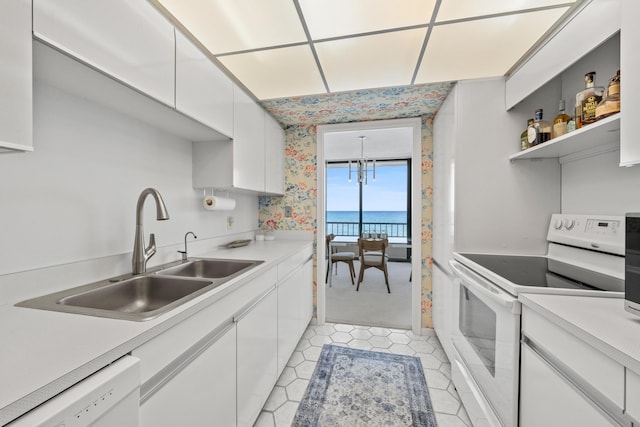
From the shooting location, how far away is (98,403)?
0.52m

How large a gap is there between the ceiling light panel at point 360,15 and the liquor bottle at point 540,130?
0.87m

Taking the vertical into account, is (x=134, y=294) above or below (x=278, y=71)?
below

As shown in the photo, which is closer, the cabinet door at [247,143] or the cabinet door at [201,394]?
the cabinet door at [201,394]

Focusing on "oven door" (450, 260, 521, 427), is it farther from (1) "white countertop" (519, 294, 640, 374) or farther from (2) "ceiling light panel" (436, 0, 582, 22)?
(2) "ceiling light panel" (436, 0, 582, 22)

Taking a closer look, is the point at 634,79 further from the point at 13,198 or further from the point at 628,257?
the point at 13,198

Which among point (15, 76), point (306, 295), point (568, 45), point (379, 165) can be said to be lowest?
point (306, 295)

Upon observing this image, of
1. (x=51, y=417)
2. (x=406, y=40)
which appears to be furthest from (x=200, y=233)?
(x=406, y=40)

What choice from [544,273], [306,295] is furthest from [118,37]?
[306,295]

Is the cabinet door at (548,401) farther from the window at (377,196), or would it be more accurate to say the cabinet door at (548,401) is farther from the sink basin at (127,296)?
the window at (377,196)

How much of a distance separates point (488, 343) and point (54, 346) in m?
1.58

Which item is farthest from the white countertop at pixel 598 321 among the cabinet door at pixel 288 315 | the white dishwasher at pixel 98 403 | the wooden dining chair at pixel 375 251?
the wooden dining chair at pixel 375 251

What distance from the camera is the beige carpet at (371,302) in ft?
9.30

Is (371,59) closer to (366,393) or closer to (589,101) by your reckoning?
(589,101)

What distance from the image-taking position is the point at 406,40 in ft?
4.47
